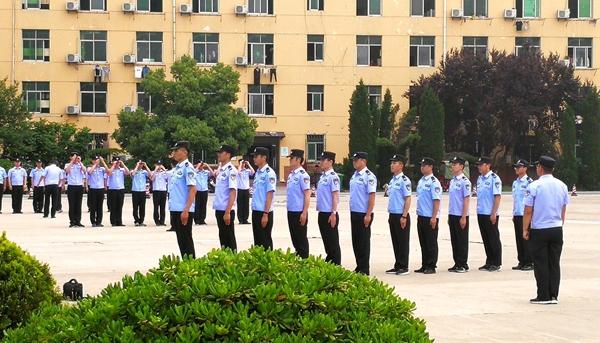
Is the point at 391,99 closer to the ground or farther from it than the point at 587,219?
farther from it

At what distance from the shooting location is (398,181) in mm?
15344

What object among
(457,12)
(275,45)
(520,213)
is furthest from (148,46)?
(520,213)

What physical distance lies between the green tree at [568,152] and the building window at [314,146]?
40.3 ft

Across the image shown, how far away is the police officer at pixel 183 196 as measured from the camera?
14.1 metres

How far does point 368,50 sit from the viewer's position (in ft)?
183

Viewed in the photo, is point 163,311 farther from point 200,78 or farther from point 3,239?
point 200,78

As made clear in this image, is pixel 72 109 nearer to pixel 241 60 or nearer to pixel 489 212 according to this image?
pixel 241 60

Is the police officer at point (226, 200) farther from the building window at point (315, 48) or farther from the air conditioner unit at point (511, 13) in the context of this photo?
the air conditioner unit at point (511, 13)

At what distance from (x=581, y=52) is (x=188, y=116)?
22.6 metres

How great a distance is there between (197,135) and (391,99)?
477 inches

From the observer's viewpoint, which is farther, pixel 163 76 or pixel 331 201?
pixel 163 76

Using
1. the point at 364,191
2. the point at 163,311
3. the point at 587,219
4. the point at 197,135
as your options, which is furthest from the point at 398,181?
the point at 197,135

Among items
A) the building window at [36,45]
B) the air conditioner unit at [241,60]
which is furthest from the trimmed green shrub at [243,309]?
the building window at [36,45]

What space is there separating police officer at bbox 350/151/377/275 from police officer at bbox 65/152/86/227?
39.1ft
